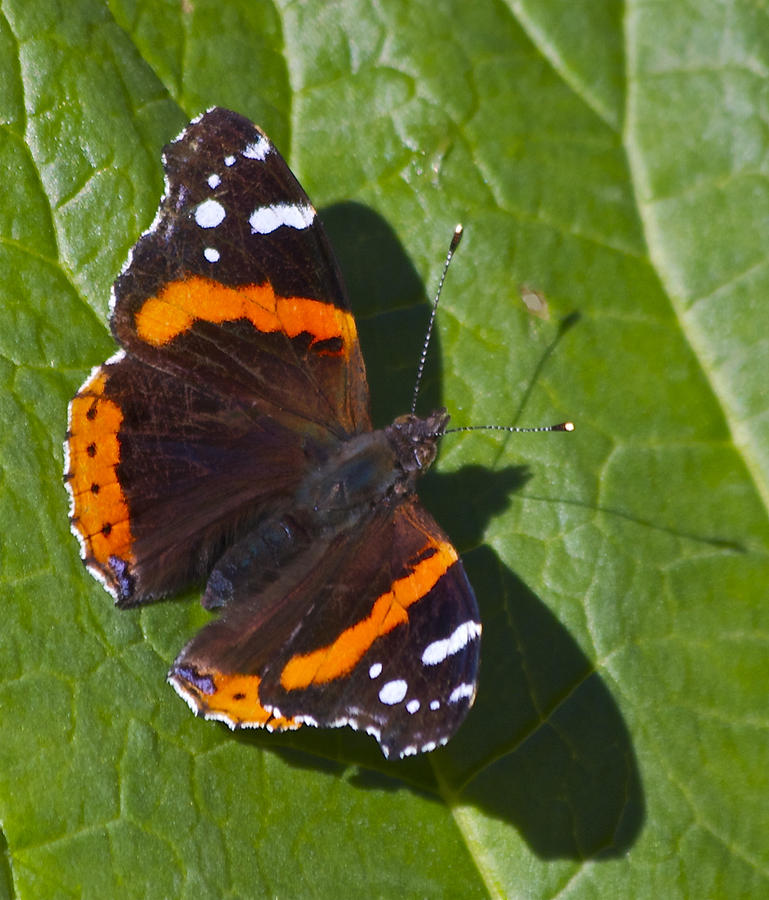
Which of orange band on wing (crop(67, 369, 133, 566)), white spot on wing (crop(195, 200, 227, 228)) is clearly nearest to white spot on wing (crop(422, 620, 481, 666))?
orange band on wing (crop(67, 369, 133, 566))

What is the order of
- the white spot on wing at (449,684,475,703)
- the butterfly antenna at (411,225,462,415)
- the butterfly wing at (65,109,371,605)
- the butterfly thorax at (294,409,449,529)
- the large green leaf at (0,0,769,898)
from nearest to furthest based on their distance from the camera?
the white spot on wing at (449,684,475,703)
the large green leaf at (0,0,769,898)
the butterfly wing at (65,109,371,605)
the butterfly thorax at (294,409,449,529)
the butterfly antenna at (411,225,462,415)

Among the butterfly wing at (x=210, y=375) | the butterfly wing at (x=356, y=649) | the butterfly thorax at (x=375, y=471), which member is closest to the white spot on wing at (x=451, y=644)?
the butterfly wing at (x=356, y=649)

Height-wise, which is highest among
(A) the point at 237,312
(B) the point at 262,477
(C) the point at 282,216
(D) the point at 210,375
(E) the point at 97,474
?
(C) the point at 282,216

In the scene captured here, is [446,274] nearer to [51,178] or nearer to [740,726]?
[51,178]

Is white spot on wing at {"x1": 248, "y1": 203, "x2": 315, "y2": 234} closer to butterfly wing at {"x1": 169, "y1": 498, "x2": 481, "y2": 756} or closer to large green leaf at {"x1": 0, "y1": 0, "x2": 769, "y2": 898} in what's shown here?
large green leaf at {"x1": 0, "y1": 0, "x2": 769, "y2": 898}

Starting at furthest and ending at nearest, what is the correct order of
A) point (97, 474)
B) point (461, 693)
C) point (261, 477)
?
1. point (261, 477)
2. point (97, 474)
3. point (461, 693)

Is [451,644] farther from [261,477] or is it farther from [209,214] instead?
[209,214]

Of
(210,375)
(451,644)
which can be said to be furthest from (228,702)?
(210,375)
